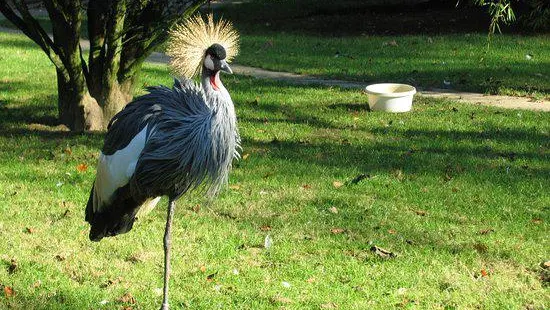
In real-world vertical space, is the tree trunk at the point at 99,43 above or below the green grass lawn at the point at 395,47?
above

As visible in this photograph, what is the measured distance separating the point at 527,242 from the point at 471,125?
3.63 m

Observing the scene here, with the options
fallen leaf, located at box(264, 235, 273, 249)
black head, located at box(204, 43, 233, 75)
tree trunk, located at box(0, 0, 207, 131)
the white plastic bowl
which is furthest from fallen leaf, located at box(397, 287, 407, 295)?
the white plastic bowl

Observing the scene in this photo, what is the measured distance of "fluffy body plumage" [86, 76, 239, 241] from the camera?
4.86m

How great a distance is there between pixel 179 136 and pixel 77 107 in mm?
4613

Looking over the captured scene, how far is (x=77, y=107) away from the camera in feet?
30.0

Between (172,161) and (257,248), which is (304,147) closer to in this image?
(257,248)

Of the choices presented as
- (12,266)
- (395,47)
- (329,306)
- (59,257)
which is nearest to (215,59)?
(329,306)

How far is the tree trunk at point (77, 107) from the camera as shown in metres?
9.04

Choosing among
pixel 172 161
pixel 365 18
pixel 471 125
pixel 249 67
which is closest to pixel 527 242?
pixel 172 161

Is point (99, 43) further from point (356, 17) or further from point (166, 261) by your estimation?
point (356, 17)

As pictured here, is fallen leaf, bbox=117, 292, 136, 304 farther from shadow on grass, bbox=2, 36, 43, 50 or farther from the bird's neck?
shadow on grass, bbox=2, 36, 43, 50

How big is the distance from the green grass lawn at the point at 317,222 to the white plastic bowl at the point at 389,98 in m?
0.20

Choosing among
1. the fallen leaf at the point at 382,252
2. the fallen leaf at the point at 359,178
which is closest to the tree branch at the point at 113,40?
the fallen leaf at the point at 359,178

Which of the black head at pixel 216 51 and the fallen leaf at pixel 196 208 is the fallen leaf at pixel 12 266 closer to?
the fallen leaf at pixel 196 208
